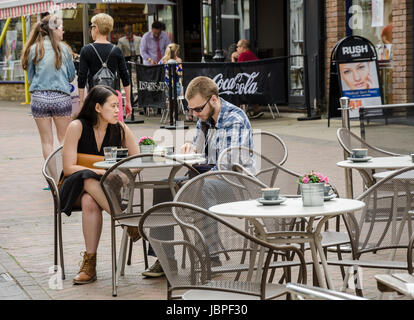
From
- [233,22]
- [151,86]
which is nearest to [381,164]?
[151,86]

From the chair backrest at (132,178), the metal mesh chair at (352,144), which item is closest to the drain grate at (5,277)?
the chair backrest at (132,178)

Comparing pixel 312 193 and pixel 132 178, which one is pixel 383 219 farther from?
pixel 132 178

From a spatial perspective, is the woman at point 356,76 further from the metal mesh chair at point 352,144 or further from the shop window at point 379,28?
the metal mesh chair at point 352,144

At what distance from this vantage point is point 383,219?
5.02 metres

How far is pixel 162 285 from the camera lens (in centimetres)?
580

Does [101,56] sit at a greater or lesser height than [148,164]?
greater

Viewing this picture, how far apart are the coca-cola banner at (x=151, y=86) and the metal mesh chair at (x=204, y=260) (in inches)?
495

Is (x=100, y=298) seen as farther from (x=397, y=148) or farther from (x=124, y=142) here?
(x=397, y=148)

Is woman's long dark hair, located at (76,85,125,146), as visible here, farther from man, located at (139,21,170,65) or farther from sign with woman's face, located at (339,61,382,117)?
man, located at (139,21,170,65)

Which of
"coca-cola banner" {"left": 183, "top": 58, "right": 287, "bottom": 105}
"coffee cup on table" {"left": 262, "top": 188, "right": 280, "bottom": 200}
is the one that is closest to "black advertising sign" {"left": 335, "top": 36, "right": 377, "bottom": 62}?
"coca-cola banner" {"left": 183, "top": 58, "right": 287, "bottom": 105}

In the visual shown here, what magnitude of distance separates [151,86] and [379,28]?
4.49 meters

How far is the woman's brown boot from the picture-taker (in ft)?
19.2

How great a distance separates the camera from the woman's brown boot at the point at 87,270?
19.2 ft

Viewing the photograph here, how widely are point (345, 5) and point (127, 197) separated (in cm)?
1151
